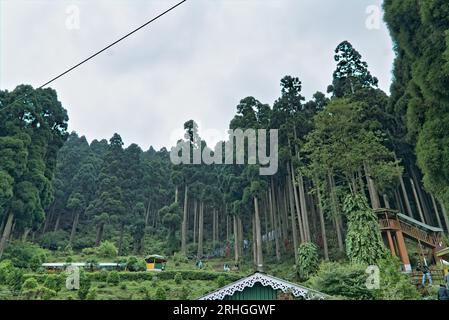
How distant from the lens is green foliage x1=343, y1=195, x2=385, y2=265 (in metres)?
13.2

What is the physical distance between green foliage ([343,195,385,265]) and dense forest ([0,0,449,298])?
5 cm

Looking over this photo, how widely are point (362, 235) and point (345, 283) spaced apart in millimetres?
5490

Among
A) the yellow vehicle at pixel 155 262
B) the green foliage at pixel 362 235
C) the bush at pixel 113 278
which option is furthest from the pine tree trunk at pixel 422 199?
the bush at pixel 113 278

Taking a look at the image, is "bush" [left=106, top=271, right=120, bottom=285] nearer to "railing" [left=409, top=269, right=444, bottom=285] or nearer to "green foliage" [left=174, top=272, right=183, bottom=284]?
"green foliage" [left=174, top=272, right=183, bottom=284]

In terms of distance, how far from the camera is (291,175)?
26828 mm

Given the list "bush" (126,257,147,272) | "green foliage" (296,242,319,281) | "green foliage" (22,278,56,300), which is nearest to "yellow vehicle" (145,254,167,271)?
"bush" (126,257,147,272)

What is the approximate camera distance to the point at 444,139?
1025 cm

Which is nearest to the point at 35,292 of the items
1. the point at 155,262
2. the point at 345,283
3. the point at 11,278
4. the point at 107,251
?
the point at 11,278

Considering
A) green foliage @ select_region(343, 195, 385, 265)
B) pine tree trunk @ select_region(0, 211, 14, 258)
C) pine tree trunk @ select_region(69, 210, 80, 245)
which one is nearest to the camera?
green foliage @ select_region(343, 195, 385, 265)

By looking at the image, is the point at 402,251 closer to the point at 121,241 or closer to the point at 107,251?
the point at 107,251
